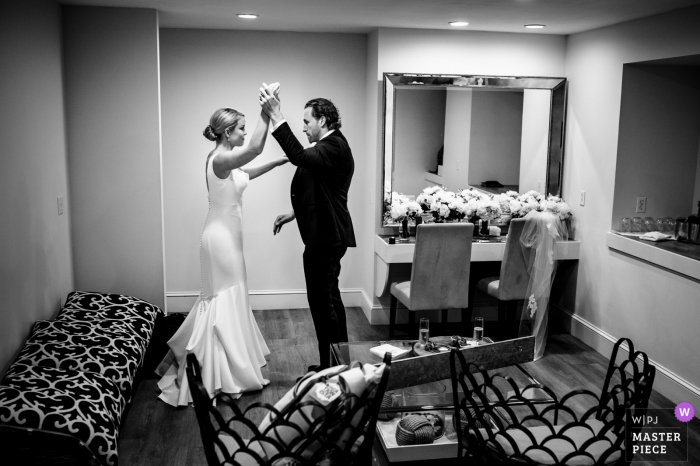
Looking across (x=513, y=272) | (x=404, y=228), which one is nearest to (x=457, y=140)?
(x=404, y=228)

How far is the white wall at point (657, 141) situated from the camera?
455cm

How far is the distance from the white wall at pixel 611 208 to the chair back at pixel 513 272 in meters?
0.59

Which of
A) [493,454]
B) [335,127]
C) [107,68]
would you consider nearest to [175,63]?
[107,68]

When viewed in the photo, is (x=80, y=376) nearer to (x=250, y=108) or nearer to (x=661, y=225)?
(x=250, y=108)

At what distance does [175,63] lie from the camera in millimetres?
5250

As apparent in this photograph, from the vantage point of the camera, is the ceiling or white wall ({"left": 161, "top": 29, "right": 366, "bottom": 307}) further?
white wall ({"left": 161, "top": 29, "right": 366, "bottom": 307})

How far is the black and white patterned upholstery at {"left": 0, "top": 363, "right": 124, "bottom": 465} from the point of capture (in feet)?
8.91

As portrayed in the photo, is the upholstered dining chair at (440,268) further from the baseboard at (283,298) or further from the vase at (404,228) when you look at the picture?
the baseboard at (283,298)

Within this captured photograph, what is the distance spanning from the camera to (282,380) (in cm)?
417

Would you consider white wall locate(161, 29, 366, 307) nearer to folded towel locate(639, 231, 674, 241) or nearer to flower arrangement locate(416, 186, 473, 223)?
flower arrangement locate(416, 186, 473, 223)

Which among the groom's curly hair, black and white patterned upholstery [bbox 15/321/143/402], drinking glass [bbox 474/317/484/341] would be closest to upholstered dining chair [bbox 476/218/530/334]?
drinking glass [bbox 474/317/484/341]

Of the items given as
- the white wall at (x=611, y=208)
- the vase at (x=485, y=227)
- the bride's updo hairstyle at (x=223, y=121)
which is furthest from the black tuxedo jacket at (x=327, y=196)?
the white wall at (x=611, y=208)

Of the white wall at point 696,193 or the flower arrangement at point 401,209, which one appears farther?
the flower arrangement at point 401,209

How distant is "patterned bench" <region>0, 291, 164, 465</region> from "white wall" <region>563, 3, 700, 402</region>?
3175 millimetres
